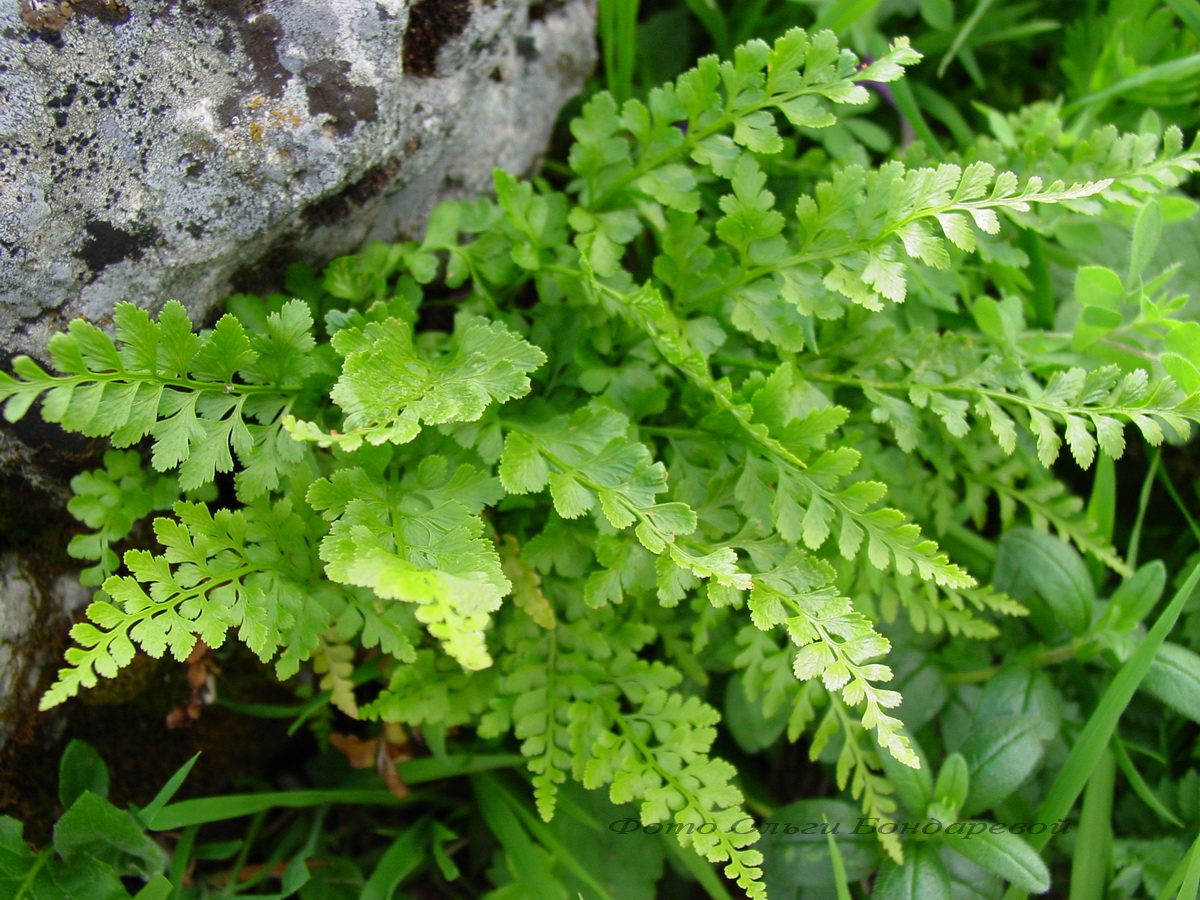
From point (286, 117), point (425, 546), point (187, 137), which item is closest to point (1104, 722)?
point (425, 546)

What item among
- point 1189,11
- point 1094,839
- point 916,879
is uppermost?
point 1189,11

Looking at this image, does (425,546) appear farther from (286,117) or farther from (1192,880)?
(1192,880)

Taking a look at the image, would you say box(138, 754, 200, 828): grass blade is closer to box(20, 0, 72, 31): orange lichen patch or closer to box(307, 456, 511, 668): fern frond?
box(307, 456, 511, 668): fern frond

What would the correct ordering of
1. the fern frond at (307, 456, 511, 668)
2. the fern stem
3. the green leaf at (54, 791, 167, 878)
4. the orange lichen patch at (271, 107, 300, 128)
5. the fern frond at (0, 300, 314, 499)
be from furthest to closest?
1. the fern stem
2. the green leaf at (54, 791, 167, 878)
3. the orange lichen patch at (271, 107, 300, 128)
4. the fern frond at (0, 300, 314, 499)
5. the fern frond at (307, 456, 511, 668)

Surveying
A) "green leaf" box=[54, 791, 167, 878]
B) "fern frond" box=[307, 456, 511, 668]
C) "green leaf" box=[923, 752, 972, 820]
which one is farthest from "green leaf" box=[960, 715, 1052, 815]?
"green leaf" box=[54, 791, 167, 878]

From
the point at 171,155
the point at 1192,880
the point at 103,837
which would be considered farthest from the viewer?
the point at 103,837

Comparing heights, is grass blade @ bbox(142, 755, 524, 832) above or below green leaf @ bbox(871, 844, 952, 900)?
above

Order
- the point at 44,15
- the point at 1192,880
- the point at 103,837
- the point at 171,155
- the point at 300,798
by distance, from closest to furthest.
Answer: the point at 44,15
the point at 171,155
the point at 1192,880
the point at 103,837
the point at 300,798
